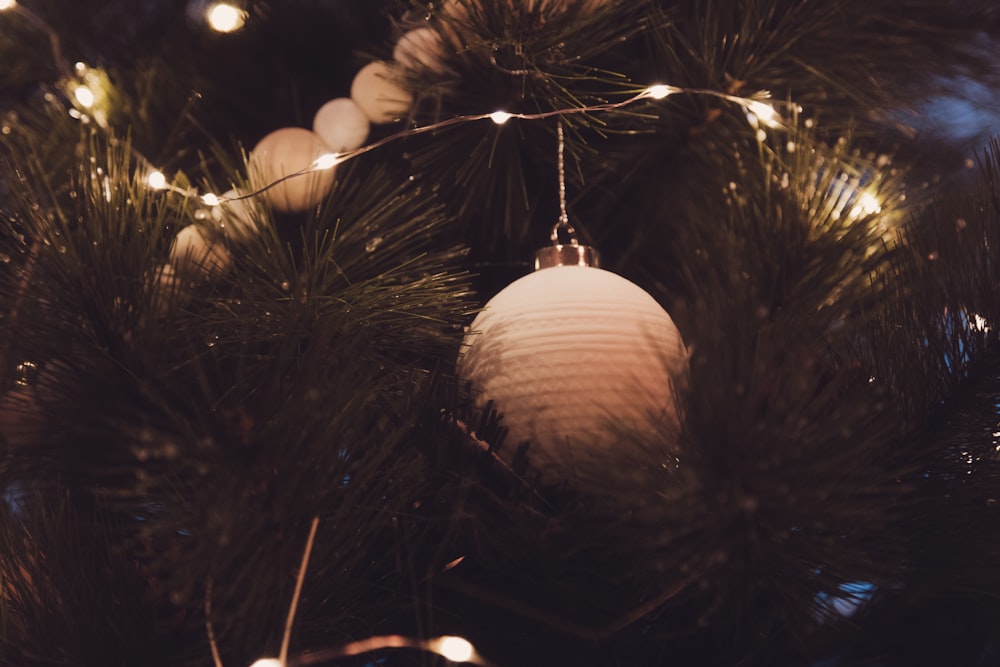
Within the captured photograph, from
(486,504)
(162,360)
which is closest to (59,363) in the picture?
(162,360)

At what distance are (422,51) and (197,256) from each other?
18cm

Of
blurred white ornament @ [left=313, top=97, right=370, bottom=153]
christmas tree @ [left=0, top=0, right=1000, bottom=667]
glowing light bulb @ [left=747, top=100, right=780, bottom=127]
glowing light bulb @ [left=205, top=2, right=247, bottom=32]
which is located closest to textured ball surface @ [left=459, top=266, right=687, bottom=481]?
christmas tree @ [left=0, top=0, right=1000, bottom=667]

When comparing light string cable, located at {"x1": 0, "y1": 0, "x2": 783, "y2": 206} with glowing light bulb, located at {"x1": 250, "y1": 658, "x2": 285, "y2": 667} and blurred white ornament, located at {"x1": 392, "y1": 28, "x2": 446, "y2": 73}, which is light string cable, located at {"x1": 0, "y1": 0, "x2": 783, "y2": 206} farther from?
glowing light bulb, located at {"x1": 250, "y1": 658, "x2": 285, "y2": 667}

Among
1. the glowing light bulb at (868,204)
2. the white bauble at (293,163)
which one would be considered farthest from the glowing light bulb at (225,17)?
the glowing light bulb at (868,204)

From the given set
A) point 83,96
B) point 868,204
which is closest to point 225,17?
point 83,96

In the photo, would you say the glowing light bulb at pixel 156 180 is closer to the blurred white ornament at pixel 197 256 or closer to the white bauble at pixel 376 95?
the blurred white ornament at pixel 197 256

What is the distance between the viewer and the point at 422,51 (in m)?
0.54

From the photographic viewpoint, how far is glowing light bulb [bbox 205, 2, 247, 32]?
641mm

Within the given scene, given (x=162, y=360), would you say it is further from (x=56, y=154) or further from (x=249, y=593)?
(x=56, y=154)

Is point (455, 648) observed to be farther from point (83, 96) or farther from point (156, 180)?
point (83, 96)

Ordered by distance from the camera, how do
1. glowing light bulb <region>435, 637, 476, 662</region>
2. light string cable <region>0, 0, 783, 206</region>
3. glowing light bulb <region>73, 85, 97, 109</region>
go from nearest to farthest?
1. glowing light bulb <region>435, 637, 476, 662</region>
2. light string cable <region>0, 0, 783, 206</region>
3. glowing light bulb <region>73, 85, 97, 109</region>

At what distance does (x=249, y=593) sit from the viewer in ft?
1.00

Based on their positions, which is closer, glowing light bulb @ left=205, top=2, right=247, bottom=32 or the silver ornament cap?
the silver ornament cap

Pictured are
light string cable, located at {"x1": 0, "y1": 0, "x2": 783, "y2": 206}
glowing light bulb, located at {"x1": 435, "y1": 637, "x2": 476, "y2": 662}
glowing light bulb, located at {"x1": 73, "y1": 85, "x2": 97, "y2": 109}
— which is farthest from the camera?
glowing light bulb, located at {"x1": 73, "y1": 85, "x2": 97, "y2": 109}
